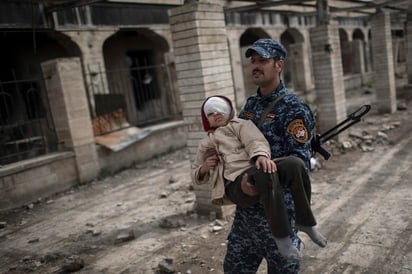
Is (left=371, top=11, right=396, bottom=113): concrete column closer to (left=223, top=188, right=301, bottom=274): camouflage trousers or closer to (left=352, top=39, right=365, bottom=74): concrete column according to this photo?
(left=352, top=39, right=365, bottom=74): concrete column

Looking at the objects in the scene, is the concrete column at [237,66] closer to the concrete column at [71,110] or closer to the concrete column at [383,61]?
the concrete column at [383,61]

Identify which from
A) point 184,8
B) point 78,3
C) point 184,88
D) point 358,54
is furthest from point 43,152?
point 358,54

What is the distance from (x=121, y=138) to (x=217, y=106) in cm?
652

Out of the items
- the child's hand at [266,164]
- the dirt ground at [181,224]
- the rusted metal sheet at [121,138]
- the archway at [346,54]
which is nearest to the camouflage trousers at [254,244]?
the child's hand at [266,164]

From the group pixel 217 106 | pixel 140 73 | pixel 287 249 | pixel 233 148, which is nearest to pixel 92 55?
pixel 140 73

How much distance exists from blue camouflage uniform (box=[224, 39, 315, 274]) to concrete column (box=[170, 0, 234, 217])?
2.55m

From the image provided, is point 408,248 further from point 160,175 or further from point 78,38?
point 78,38

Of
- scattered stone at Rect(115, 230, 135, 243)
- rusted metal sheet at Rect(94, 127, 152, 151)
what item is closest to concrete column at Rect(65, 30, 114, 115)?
→ rusted metal sheet at Rect(94, 127, 152, 151)

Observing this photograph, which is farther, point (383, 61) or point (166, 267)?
point (383, 61)

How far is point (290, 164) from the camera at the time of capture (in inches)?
72.0

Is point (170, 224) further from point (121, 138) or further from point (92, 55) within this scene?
point (92, 55)

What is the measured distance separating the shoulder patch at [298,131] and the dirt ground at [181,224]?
1911mm

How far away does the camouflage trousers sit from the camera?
2.05m

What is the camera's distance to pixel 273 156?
6.71ft
